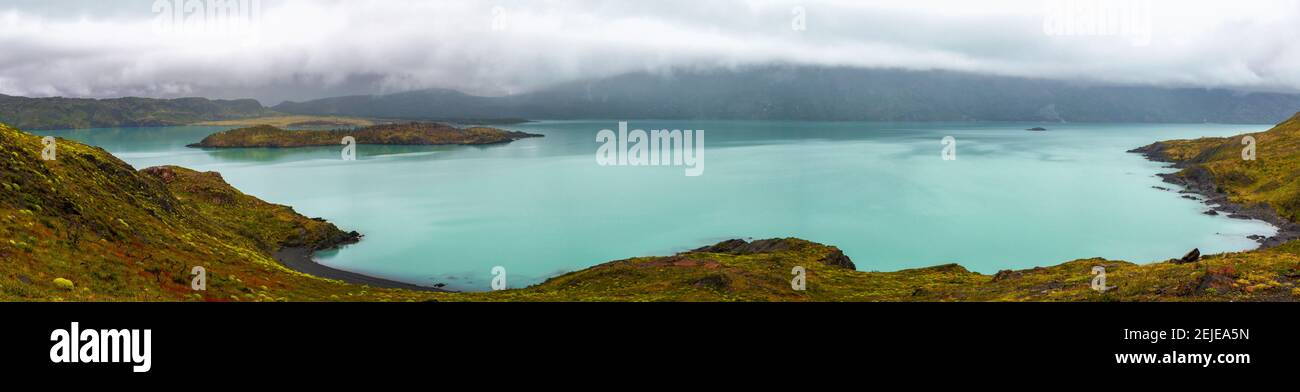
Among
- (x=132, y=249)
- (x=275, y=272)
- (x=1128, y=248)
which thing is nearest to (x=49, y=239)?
(x=132, y=249)

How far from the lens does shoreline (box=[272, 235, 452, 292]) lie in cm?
6506

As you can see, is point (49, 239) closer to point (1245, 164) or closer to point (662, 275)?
point (662, 275)

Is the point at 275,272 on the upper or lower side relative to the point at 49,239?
lower

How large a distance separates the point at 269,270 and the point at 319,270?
23.3 metres

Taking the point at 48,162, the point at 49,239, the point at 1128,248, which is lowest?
the point at 1128,248

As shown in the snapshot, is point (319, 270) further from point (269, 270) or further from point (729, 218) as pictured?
point (729, 218)

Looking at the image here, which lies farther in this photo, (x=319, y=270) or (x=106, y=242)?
(x=319, y=270)

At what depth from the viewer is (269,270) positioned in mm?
45812

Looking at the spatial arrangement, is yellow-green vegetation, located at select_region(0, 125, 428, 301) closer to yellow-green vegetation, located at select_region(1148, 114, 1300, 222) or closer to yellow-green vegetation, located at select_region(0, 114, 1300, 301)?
yellow-green vegetation, located at select_region(0, 114, 1300, 301)

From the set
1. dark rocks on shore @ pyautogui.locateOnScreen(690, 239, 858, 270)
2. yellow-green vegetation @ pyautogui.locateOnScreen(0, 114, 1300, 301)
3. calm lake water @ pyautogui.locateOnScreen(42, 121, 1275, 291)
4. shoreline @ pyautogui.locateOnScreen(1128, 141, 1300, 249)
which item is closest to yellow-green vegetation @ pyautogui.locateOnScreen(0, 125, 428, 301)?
yellow-green vegetation @ pyautogui.locateOnScreen(0, 114, 1300, 301)

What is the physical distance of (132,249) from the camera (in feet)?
116

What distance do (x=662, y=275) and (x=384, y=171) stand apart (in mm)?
166290

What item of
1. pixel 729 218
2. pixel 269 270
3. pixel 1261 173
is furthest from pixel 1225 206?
pixel 269 270

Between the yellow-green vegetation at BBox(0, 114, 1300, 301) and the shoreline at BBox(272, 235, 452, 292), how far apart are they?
1.67m
